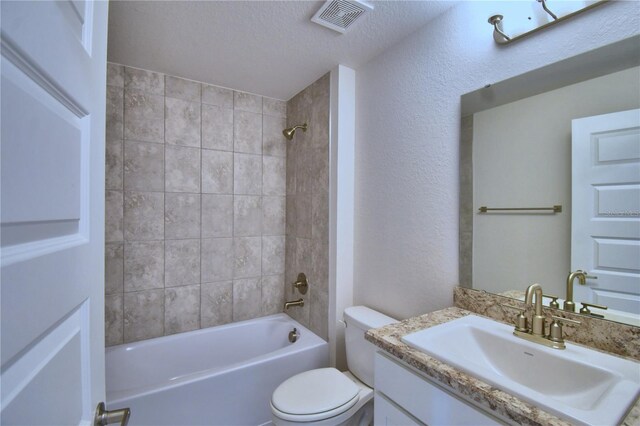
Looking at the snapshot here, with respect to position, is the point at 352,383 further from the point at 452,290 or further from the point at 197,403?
the point at 197,403

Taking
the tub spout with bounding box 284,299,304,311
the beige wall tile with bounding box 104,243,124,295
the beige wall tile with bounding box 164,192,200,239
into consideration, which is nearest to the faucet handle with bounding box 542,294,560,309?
the tub spout with bounding box 284,299,304,311

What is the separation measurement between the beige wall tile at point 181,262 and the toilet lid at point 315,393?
1.12 metres

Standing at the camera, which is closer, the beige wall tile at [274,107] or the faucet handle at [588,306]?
the faucet handle at [588,306]

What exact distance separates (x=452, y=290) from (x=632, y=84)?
967 mm

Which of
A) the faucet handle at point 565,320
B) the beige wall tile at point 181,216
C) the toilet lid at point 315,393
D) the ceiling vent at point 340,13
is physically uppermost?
the ceiling vent at point 340,13

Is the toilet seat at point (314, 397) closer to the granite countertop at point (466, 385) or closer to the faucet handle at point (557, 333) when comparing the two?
the granite countertop at point (466, 385)

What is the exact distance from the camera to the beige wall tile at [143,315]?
78.3 inches

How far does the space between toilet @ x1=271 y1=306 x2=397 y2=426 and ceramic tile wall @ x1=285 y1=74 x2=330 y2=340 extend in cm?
37

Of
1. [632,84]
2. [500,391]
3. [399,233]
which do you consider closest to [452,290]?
[399,233]

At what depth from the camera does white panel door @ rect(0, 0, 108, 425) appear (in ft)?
1.02

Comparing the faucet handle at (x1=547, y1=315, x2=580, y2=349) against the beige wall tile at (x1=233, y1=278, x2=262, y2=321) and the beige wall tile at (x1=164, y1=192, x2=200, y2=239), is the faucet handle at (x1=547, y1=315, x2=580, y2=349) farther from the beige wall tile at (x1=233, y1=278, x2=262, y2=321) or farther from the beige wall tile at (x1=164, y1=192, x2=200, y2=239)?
the beige wall tile at (x1=164, y1=192, x2=200, y2=239)

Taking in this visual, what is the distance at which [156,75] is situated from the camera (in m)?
2.06

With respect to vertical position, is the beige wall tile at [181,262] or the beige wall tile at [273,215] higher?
the beige wall tile at [273,215]

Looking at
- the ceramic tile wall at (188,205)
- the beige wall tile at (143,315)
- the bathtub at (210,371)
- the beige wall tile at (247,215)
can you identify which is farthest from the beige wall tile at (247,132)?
the bathtub at (210,371)
